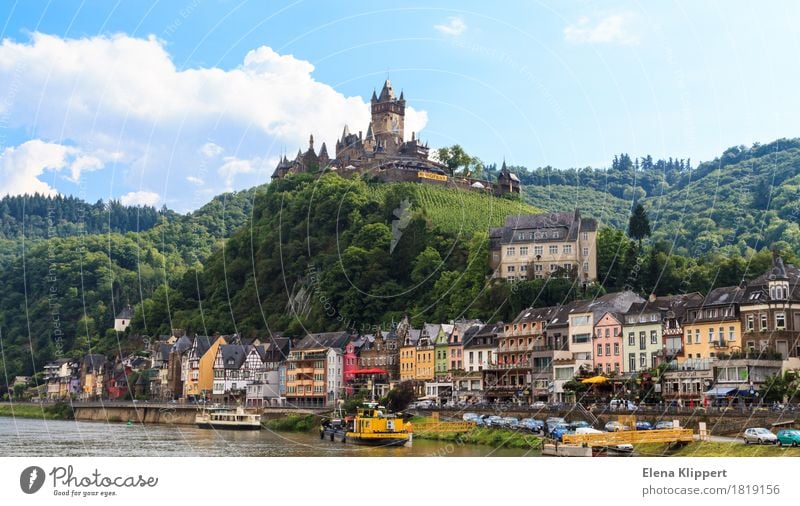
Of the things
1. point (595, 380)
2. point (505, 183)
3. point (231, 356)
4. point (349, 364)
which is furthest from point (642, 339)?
point (505, 183)

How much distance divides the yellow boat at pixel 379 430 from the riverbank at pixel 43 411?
6498 centimetres

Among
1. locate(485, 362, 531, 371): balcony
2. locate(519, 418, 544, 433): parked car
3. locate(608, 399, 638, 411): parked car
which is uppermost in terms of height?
locate(485, 362, 531, 371): balcony

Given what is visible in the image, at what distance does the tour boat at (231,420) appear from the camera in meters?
98.4

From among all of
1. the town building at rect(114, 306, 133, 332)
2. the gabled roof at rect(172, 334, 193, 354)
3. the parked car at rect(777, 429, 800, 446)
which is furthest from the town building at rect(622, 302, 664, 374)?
the town building at rect(114, 306, 133, 332)

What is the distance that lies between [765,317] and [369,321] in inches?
2265

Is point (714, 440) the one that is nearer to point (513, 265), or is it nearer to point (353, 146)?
point (513, 265)

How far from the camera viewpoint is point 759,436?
52.4 metres

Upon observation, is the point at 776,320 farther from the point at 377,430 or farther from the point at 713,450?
the point at 377,430

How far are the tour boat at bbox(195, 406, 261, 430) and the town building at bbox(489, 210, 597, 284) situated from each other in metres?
32.9

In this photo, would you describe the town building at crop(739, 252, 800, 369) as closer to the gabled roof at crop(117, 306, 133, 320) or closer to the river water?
the river water

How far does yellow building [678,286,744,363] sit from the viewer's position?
248 ft

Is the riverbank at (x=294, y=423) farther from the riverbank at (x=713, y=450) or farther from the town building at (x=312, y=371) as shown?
the riverbank at (x=713, y=450)

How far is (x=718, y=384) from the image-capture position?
7275cm
